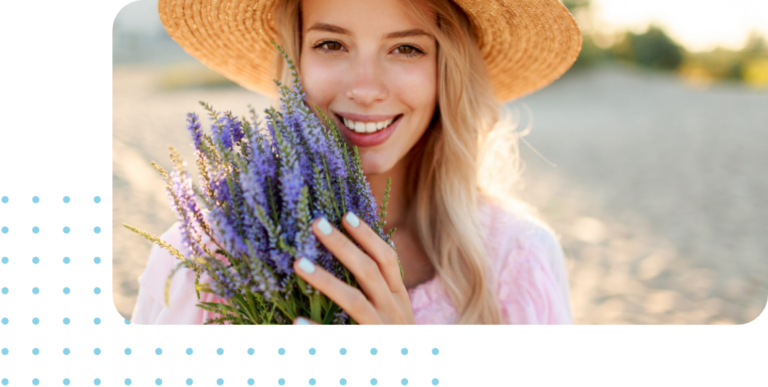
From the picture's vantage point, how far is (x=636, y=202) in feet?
28.6

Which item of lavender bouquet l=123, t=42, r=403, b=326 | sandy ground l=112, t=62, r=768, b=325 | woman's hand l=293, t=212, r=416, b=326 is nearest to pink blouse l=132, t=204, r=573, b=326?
lavender bouquet l=123, t=42, r=403, b=326

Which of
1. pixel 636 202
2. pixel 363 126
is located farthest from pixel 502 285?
pixel 636 202

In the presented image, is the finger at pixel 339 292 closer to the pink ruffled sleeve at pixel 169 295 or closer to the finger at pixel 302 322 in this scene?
the finger at pixel 302 322

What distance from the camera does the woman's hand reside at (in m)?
1.04

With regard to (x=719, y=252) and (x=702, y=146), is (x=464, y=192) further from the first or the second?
(x=702, y=146)

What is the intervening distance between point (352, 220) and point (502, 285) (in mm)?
1252

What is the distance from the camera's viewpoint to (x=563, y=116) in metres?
19.6

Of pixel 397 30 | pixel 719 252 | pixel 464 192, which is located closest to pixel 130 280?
pixel 464 192

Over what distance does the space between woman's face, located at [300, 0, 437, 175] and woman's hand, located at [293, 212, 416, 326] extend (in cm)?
68

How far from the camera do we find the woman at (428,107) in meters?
1.71

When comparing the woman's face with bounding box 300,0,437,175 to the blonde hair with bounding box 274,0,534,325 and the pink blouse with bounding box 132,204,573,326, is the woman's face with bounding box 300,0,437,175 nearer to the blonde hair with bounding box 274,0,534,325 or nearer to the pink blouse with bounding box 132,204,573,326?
the blonde hair with bounding box 274,0,534,325

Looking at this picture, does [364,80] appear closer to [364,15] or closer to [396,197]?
[364,15]

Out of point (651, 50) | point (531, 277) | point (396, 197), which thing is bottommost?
point (531, 277)

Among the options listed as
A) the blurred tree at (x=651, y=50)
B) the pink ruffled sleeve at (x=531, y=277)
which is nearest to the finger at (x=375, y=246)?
the pink ruffled sleeve at (x=531, y=277)
